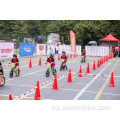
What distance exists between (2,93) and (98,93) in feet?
14.2

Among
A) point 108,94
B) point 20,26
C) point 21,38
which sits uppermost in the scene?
point 20,26

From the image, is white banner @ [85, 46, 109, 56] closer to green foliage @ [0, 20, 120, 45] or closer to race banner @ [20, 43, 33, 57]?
green foliage @ [0, 20, 120, 45]

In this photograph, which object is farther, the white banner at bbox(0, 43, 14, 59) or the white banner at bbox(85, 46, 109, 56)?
the white banner at bbox(85, 46, 109, 56)

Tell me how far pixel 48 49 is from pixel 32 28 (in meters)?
42.9

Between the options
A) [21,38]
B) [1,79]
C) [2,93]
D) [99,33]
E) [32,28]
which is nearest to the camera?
[2,93]

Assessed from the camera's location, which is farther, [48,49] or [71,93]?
[48,49]

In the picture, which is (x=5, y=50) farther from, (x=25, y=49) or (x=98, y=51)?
(x=98, y=51)

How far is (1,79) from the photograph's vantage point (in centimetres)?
1099

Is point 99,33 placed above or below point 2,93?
above

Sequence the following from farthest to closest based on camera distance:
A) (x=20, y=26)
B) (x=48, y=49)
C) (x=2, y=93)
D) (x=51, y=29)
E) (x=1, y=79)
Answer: (x=20, y=26) → (x=51, y=29) → (x=48, y=49) → (x=1, y=79) → (x=2, y=93)

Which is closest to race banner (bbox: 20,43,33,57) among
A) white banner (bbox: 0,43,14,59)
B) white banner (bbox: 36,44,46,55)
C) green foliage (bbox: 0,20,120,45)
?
white banner (bbox: 36,44,46,55)

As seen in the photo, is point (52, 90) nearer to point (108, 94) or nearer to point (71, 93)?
point (71, 93)

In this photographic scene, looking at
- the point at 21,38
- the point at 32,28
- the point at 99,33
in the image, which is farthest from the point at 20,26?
the point at 99,33

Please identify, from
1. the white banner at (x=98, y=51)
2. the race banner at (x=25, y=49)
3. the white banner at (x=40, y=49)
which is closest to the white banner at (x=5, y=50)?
the race banner at (x=25, y=49)
